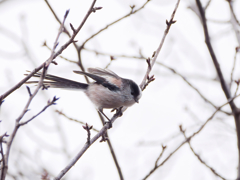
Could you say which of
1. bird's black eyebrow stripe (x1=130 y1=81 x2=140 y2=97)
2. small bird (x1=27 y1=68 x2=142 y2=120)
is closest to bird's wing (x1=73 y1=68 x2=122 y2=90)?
small bird (x1=27 y1=68 x2=142 y2=120)

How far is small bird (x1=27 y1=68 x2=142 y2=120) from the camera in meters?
3.93

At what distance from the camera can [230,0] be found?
328cm

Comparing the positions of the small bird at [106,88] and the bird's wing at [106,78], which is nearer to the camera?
the small bird at [106,88]

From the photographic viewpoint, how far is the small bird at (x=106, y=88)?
3932 mm

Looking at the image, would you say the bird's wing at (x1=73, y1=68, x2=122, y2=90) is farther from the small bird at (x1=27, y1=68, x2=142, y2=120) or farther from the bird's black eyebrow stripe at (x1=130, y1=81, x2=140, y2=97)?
the bird's black eyebrow stripe at (x1=130, y1=81, x2=140, y2=97)

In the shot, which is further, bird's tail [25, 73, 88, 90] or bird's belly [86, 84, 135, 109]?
bird's belly [86, 84, 135, 109]

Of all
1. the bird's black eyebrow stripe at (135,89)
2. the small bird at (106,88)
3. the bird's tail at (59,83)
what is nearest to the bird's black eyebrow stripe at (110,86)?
the small bird at (106,88)

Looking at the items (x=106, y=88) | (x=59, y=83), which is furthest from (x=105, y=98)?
(x=59, y=83)

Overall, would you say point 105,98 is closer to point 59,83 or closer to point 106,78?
point 106,78

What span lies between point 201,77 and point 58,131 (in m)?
3.66

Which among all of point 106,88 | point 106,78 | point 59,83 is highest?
point 106,78

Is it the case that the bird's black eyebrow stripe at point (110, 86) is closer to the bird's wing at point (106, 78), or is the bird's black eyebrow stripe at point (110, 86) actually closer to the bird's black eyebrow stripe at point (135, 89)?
the bird's wing at point (106, 78)

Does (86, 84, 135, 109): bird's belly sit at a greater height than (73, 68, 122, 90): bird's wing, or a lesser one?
lesser

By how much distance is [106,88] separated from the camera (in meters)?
4.25
